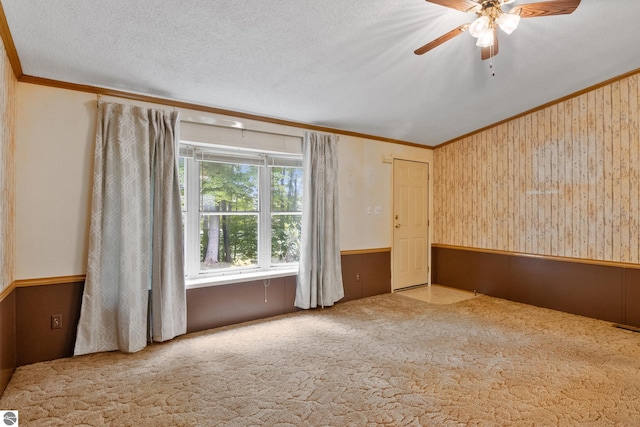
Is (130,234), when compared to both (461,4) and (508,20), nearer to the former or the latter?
(461,4)

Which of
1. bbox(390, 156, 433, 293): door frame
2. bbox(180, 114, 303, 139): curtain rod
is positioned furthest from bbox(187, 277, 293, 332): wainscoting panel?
bbox(390, 156, 433, 293): door frame

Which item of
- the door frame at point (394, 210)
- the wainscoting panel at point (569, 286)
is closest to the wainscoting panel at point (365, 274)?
the door frame at point (394, 210)

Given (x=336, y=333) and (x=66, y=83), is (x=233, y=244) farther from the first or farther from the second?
(x=66, y=83)

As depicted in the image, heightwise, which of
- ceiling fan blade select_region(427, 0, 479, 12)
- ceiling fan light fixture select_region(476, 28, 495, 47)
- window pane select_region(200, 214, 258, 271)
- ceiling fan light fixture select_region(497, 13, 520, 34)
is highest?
ceiling fan blade select_region(427, 0, 479, 12)

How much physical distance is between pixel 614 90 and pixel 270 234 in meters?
4.25

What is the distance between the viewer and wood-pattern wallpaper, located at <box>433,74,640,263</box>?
3.57 metres

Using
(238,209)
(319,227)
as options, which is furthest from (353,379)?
(238,209)

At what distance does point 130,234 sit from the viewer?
2809mm

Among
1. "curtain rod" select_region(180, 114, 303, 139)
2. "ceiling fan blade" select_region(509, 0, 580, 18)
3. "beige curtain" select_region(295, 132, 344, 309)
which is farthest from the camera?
"beige curtain" select_region(295, 132, 344, 309)

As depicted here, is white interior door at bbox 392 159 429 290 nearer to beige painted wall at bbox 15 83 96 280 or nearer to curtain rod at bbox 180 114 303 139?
curtain rod at bbox 180 114 303 139

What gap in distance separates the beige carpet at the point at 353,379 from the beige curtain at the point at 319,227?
1.77 ft

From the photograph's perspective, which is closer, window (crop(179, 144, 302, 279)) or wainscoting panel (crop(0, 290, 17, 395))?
wainscoting panel (crop(0, 290, 17, 395))

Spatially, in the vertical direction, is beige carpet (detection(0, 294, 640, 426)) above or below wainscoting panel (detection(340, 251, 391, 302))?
below

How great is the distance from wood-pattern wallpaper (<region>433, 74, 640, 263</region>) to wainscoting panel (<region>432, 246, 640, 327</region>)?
0.49 feet
